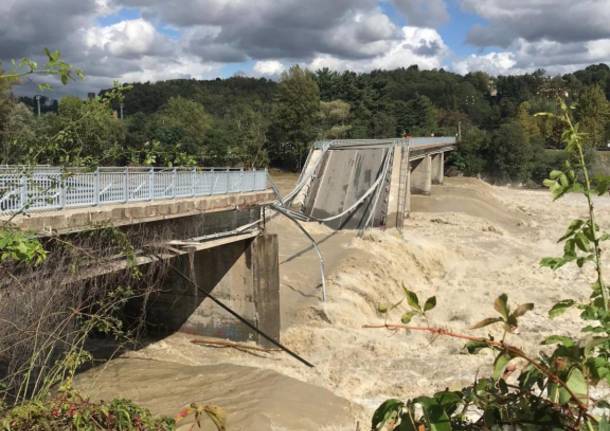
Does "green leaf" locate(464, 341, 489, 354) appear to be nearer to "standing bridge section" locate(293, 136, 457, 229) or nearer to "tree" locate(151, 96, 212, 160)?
"standing bridge section" locate(293, 136, 457, 229)

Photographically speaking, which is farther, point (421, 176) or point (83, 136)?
point (421, 176)

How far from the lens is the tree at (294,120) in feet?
183

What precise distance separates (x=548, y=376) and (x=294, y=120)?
180 ft

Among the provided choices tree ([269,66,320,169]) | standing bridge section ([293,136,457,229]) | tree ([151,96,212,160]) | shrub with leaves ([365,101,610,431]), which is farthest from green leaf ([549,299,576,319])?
tree ([269,66,320,169])

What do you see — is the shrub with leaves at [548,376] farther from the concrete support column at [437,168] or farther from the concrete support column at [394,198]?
the concrete support column at [437,168]

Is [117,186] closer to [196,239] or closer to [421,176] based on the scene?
[196,239]

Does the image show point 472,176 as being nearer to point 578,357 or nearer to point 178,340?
point 178,340

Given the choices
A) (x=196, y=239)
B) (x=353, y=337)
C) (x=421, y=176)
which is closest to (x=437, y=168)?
(x=421, y=176)

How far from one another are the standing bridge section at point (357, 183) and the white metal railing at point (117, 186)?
1631cm

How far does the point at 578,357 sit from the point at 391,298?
72.0ft

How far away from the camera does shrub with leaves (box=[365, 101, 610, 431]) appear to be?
5.60ft

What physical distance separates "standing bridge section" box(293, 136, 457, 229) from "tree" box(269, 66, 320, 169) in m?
11.9

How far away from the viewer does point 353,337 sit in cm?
1847

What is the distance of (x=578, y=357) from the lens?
71.5 inches
